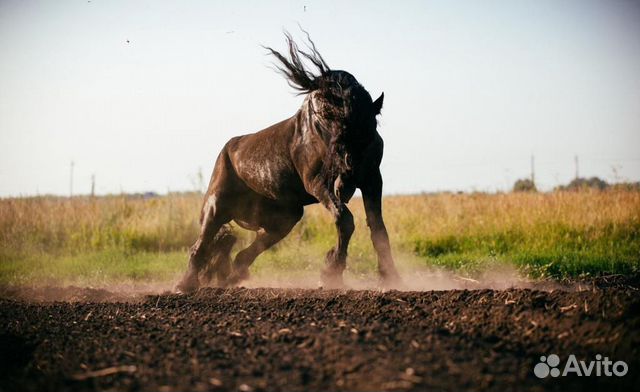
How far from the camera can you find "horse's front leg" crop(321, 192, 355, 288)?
6555mm

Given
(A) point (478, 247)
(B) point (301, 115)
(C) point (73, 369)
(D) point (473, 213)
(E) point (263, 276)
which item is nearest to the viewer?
(C) point (73, 369)

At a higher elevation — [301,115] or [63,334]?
[301,115]

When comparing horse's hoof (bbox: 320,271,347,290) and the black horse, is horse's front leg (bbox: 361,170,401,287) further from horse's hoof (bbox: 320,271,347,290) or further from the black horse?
horse's hoof (bbox: 320,271,347,290)

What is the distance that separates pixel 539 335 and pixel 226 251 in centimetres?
562

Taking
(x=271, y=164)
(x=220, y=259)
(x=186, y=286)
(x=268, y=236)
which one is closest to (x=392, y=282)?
(x=271, y=164)

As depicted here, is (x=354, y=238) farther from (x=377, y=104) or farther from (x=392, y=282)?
(x=377, y=104)

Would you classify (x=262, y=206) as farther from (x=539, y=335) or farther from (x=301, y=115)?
(x=539, y=335)

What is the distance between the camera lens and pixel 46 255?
13.6 meters

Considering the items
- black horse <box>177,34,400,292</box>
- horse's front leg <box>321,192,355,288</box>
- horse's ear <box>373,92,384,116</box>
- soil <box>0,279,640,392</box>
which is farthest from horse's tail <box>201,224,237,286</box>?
horse's ear <box>373,92,384,116</box>

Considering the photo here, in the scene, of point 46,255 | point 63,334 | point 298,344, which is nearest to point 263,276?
point 46,255

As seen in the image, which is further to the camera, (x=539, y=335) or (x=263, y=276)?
(x=263, y=276)

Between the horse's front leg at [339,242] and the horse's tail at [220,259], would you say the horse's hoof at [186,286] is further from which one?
the horse's front leg at [339,242]

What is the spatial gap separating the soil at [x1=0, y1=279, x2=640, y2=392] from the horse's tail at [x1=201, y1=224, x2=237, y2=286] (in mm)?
2843

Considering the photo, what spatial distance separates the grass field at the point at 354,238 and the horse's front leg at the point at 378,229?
3172 millimetres
